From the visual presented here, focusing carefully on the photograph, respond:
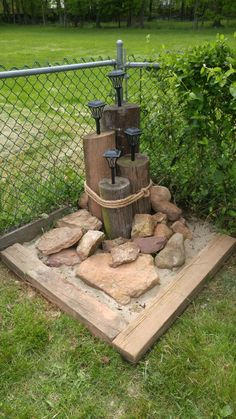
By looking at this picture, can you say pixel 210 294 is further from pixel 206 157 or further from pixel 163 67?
pixel 163 67

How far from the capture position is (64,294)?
2119 mm

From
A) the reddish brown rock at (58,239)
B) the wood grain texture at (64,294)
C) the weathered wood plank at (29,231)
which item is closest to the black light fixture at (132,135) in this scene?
the reddish brown rock at (58,239)

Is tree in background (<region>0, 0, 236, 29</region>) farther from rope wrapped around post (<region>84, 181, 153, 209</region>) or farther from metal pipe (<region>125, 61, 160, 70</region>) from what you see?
rope wrapped around post (<region>84, 181, 153, 209</region>)

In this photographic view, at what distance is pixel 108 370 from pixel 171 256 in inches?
34.4

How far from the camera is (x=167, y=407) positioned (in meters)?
1.64

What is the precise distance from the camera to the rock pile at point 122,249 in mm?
2242

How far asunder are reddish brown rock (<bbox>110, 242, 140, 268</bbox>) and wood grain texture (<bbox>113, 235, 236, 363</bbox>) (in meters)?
0.32

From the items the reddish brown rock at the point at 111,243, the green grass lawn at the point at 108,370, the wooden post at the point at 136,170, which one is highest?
the wooden post at the point at 136,170

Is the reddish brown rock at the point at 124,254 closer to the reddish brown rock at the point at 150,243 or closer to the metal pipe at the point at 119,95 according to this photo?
the reddish brown rock at the point at 150,243

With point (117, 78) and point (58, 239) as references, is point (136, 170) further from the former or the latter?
point (58, 239)

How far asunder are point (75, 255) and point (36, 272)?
30cm

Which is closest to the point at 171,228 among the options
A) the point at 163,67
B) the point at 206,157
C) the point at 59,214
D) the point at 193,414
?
the point at 206,157

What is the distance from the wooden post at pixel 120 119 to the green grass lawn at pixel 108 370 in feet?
4.06

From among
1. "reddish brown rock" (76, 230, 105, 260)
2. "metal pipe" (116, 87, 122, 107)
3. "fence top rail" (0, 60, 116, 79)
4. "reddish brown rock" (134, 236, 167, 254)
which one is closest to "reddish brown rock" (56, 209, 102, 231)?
"reddish brown rock" (76, 230, 105, 260)
